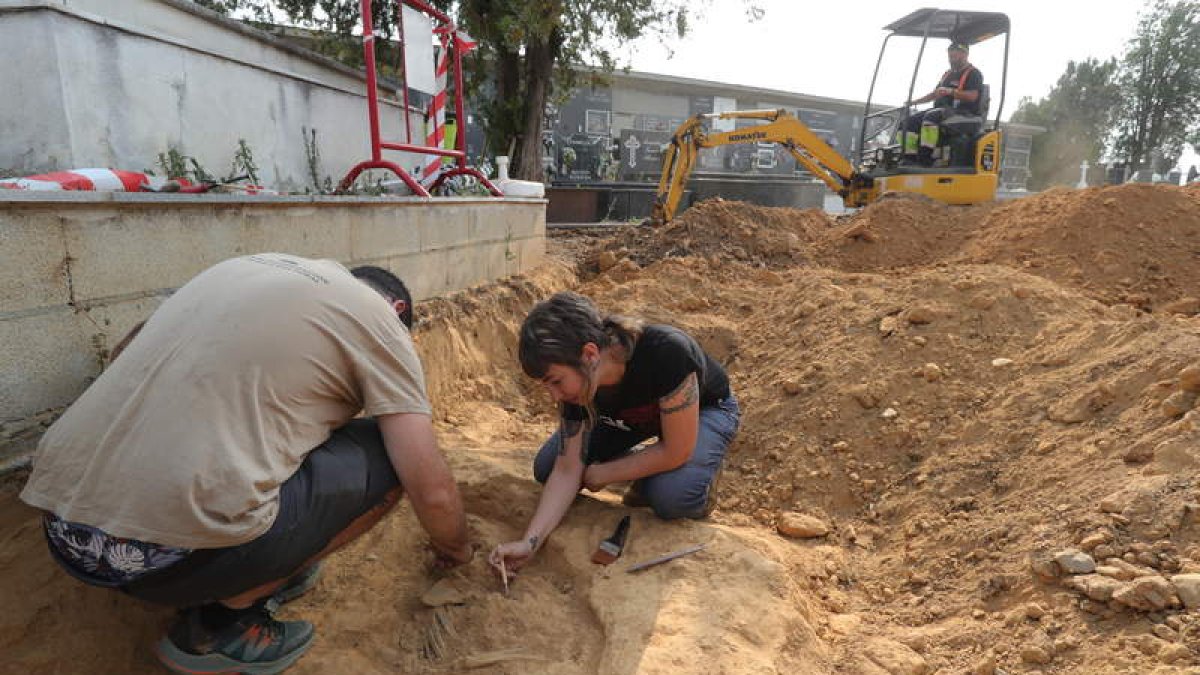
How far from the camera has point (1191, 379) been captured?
2387 mm

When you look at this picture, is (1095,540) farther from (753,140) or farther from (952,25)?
(952,25)

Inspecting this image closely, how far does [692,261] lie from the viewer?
6656mm

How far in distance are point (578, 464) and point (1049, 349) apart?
2536mm

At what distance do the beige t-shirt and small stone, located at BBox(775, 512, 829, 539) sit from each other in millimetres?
1775

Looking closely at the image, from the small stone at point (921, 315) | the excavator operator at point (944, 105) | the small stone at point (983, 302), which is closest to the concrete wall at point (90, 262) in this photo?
the small stone at point (921, 315)

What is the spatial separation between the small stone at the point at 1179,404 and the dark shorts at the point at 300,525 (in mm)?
2612

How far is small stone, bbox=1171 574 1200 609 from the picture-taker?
1.63 m

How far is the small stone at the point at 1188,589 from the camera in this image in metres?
1.63

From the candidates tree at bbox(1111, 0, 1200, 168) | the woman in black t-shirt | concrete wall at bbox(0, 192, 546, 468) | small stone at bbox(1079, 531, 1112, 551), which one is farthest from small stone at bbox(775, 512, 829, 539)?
tree at bbox(1111, 0, 1200, 168)

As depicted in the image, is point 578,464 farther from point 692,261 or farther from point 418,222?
point 692,261

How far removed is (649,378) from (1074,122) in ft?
116

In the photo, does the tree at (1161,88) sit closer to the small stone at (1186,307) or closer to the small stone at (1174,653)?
the small stone at (1186,307)

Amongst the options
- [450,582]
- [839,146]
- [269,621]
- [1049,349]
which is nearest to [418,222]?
[450,582]

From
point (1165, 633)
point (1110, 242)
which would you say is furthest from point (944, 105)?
point (1165, 633)
